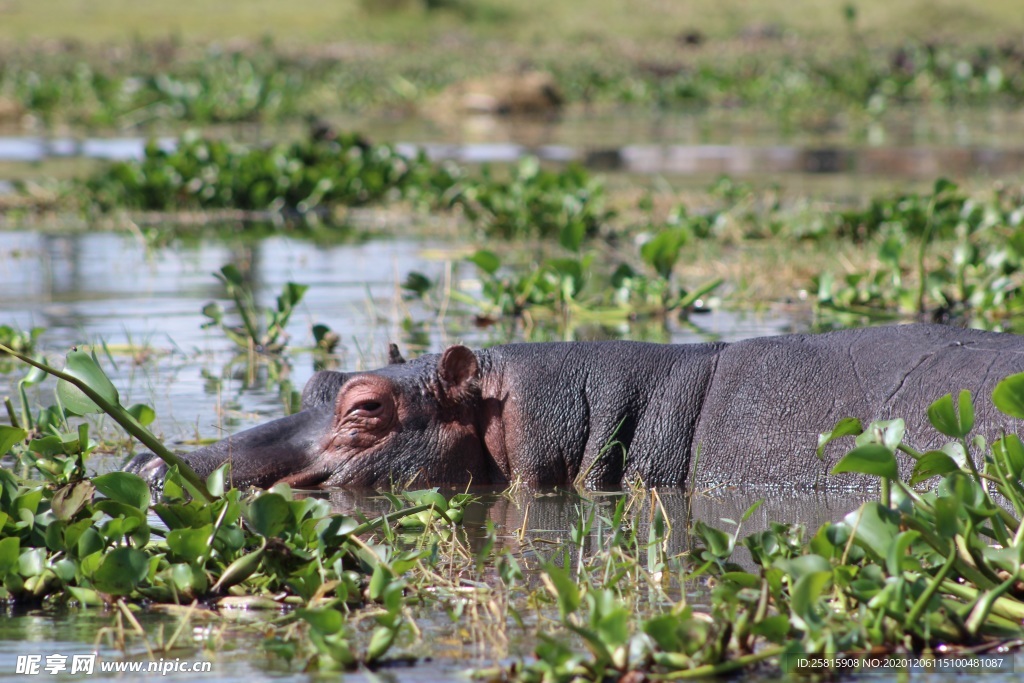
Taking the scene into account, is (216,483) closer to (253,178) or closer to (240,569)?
(240,569)

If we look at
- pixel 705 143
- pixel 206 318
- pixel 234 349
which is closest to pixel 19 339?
pixel 234 349

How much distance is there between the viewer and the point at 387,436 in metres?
4.68

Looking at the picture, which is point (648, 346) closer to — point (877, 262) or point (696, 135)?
point (877, 262)

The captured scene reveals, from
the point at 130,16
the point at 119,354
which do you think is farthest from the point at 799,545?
the point at 130,16

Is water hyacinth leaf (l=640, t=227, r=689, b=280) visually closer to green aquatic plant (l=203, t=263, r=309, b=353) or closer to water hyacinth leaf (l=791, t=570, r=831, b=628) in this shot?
green aquatic plant (l=203, t=263, r=309, b=353)

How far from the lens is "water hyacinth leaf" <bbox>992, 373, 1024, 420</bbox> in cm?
316

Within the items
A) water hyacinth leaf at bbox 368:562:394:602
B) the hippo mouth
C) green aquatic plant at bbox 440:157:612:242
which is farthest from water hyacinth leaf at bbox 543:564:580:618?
green aquatic plant at bbox 440:157:612:242

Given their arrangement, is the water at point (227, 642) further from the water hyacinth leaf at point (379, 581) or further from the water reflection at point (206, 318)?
the water reflection at point (206, 318)

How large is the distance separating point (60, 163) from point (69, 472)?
43.4ft

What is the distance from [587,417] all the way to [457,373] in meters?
0.44

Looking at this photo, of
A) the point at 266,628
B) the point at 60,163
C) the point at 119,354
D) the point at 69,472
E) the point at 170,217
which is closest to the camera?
the point at 266,628

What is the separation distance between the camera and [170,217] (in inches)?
470

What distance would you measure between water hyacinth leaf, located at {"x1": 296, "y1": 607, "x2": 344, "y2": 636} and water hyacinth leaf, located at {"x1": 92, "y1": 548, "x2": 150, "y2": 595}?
1.81 ft

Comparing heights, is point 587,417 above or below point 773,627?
below
